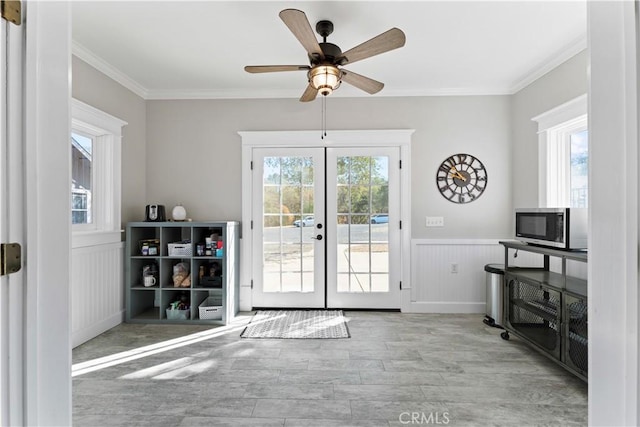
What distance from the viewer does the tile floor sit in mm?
1810

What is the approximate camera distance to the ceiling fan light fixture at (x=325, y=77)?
2211mm

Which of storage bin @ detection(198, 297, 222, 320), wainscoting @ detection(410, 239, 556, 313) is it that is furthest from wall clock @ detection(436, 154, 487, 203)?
storage bin @ detection(198, 297, 222, 320)

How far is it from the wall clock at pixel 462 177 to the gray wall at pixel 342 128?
7cm

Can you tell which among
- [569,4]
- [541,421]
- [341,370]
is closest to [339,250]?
[341,370]

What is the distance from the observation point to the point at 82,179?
3006mm

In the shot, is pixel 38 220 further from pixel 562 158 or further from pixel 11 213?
pixel 562 158

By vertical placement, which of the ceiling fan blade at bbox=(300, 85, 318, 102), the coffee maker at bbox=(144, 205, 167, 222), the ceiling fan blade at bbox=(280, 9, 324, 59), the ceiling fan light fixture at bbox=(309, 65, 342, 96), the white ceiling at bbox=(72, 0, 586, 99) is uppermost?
the white ceiling at bbox=(72, 0, 586, 99)

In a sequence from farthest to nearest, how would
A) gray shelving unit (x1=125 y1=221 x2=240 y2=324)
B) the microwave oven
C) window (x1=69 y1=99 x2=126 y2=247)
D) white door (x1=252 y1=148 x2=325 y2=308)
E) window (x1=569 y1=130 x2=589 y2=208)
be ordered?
white door (x1=252 y1=148 x2=325 y2=308)
gray shelving unit (x1=125 y1=221 x2=240 y2=324)
window (x1=69 y1=99 x2=126 y2=247)
window (x1=569 y1=130 x2=589 y2=208)
the microwave oven

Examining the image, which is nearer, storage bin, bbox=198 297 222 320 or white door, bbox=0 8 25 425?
white door, bbox=0 8 25 425

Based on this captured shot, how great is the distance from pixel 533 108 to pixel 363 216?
6.68ft

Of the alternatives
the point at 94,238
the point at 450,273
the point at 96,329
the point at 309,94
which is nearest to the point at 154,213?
the point at 94,238

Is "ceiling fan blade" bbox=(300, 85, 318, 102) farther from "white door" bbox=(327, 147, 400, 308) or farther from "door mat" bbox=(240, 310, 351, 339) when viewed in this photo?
"door mat" bbox=(240, 310, 351, 339)

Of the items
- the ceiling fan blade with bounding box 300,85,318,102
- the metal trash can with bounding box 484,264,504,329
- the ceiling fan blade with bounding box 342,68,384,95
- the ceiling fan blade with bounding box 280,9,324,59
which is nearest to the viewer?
the ceiling fan blade with bounding box 280,9,324,59

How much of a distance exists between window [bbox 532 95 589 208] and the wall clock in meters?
0.58
